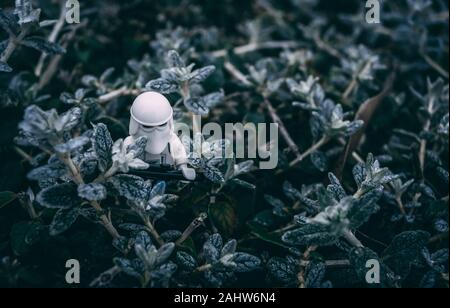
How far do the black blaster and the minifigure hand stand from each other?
1 centimetres

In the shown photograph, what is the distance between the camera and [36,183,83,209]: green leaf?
46.3 inches

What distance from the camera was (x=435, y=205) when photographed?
1.49 metres

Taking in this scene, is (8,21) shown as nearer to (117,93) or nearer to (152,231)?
(117,93)

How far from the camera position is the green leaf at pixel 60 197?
1176 mm

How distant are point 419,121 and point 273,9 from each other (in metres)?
0.96

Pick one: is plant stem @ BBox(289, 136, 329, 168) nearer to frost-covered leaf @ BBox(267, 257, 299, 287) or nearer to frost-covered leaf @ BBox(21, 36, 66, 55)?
frost-covered leaf @ BBox(267, 257, 299, 287)

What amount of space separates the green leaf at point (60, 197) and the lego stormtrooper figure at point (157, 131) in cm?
18

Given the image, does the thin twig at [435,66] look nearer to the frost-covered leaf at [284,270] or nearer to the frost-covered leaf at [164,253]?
the frost-covered leaf at [284,270]

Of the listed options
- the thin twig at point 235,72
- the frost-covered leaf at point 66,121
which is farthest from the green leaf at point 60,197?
the thin twig at point 235,72

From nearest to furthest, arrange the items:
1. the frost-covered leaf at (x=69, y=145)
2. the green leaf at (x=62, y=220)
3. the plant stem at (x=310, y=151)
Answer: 1. the frost-covered leaf at (x=69, y=145)
2. the green leaf at (x=62, y=220)
3. the plant stem at (x=310, y=151)

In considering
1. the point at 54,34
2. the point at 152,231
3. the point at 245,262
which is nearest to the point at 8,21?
the point at 54,34

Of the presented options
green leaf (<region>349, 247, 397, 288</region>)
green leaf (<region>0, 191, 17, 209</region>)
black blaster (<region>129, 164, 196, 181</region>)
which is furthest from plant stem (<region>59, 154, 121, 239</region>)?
green leaf (<region>349, 247, 397, 288</region>)

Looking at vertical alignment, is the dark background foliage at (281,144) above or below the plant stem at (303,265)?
above

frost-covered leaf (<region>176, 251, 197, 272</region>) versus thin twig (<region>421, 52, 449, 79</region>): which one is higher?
thin twig (<region>421, 52, 449, 79</region>)
